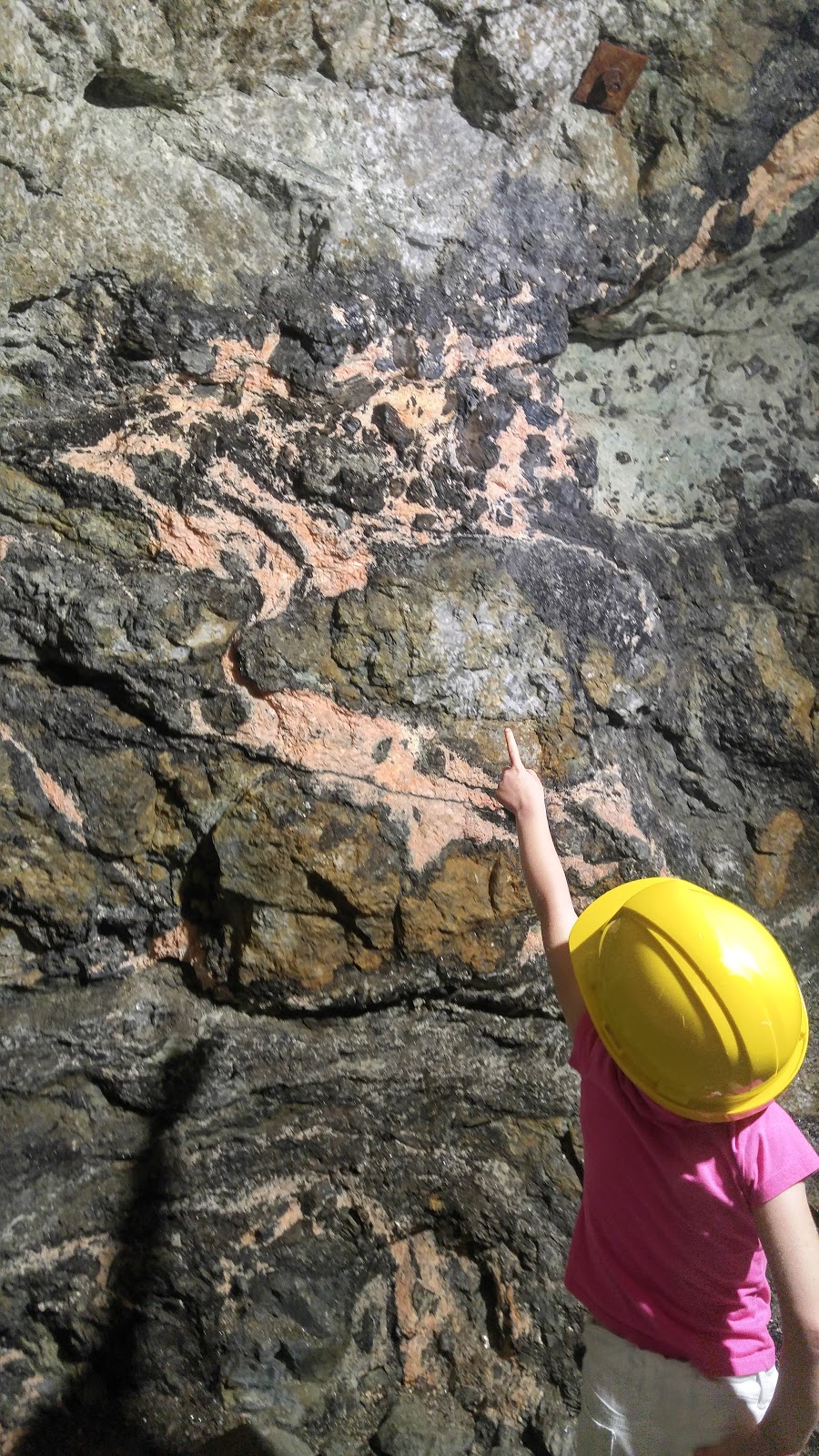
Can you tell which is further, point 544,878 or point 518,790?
point 518,790

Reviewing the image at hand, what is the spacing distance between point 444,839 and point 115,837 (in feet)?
1.95

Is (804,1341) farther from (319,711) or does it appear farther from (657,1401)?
(319,711)

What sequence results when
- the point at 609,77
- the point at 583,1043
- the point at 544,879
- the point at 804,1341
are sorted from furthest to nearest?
the point at 609,77
the point at 544,879
the point at 583,1043
the point at 804,1341

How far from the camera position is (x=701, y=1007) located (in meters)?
1.00

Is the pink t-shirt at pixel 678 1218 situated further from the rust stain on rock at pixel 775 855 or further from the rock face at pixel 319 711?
the rust stain on rock at pixel 775 855

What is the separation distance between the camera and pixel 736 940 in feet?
3.35

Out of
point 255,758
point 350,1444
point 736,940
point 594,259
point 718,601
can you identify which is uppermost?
point 594,259

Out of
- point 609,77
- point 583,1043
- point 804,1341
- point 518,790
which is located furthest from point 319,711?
point 609,77

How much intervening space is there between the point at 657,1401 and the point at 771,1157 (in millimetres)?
400

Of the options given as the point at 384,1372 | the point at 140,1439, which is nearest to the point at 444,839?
the point at 384,1372

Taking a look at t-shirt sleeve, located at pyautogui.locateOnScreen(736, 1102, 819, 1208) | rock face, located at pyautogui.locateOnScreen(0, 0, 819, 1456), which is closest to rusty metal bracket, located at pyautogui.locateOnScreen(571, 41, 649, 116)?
rock face, located at pyautogui.locateOnScreen(0, 0, 819, 1456)

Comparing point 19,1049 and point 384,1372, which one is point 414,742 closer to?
point 19,1049

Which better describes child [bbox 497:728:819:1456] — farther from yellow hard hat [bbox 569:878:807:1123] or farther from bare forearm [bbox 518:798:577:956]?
bare forearm [bbox 518:798:577:956]

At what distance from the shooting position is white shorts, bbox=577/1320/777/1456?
1.13 m
